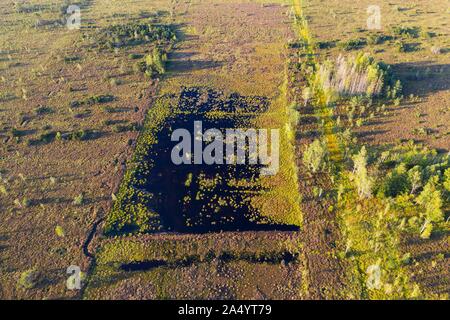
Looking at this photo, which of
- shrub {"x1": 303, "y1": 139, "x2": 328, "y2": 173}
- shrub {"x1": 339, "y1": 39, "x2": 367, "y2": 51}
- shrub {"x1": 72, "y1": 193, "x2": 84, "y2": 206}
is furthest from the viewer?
shrub {"x1": 339, "y1": 39, "x2": 367, "y2": 51}

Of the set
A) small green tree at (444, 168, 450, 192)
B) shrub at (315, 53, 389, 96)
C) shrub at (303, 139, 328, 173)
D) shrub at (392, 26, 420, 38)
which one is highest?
shrub at (392, 26, 420, 38)

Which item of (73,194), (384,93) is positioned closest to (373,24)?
(384,93)

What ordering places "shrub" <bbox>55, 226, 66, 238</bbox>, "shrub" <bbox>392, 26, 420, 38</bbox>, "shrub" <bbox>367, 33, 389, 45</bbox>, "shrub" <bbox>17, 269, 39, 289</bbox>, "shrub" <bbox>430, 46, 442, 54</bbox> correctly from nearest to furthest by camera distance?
"shrub" <bbox>17, 269, 39, 289</bbox>
"shrub" <bbox>55, 226, 66, 238</bbox>
"shrub" <bbox>430, 46, 442, 54</bbox>
"shrub" <bbox>367, 33, 389, 45</bbox>
"shrub" <bbox>392, 26, 420, 38</bbox>

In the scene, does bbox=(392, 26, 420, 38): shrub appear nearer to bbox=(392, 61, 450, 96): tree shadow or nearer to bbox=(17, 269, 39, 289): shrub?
bbox=(392, 61, 450, 96): tree shadow

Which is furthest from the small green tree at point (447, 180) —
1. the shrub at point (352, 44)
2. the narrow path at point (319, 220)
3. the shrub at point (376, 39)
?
the shrub at point (376, 39)

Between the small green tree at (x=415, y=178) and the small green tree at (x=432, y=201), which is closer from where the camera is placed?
the small green tree at (x=432, y=201)

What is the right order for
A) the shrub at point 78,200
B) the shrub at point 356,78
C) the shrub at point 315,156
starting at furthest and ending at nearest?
the shrub at point 356,78 < the shrub at point 315,156 < the shrub at point 78,200

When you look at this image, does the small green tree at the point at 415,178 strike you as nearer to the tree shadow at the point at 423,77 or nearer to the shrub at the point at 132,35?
the tree shadow at the point at 423,77

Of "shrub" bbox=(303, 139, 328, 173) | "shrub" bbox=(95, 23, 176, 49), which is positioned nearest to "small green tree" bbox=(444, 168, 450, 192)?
"shrub" bbox=(303, 139, 328, 173)
